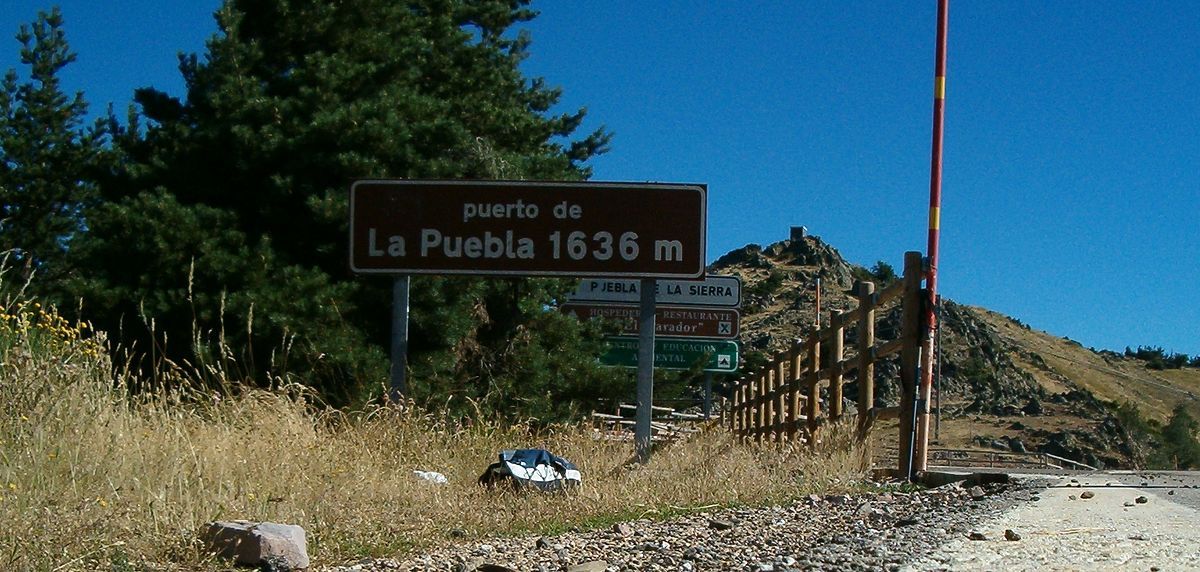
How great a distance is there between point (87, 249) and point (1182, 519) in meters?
10.2

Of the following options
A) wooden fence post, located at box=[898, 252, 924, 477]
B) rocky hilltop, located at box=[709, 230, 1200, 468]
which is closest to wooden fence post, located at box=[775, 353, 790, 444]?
wooden fence post, located at box=[898, 252, 924, 477]

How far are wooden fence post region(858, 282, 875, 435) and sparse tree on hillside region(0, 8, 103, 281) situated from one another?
1078cm

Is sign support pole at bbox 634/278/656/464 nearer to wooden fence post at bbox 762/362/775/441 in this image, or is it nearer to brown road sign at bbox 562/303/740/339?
wooden fence post at bbox 762/362/775/441

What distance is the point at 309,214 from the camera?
13.6 meters

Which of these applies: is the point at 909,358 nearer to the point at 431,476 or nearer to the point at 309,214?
the point at 431,476

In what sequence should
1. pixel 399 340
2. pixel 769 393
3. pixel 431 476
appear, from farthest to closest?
pixel 769 393
pixel 399 340
pixel 431 476

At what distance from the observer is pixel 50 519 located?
5281 mm

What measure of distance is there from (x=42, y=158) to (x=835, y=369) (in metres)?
18.5

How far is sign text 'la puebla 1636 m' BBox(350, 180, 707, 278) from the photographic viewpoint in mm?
10656

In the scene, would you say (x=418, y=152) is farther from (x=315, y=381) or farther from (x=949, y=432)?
(x=949, y=432)

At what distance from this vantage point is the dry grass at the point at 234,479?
539cm

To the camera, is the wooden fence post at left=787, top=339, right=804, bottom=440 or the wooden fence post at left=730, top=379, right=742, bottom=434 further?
the wooden fence post at left=730, top=379, right=742, bottom=434

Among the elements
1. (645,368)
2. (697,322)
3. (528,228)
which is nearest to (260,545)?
(645,368)

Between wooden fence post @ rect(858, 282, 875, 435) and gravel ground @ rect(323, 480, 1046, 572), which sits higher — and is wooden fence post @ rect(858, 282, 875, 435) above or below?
above
